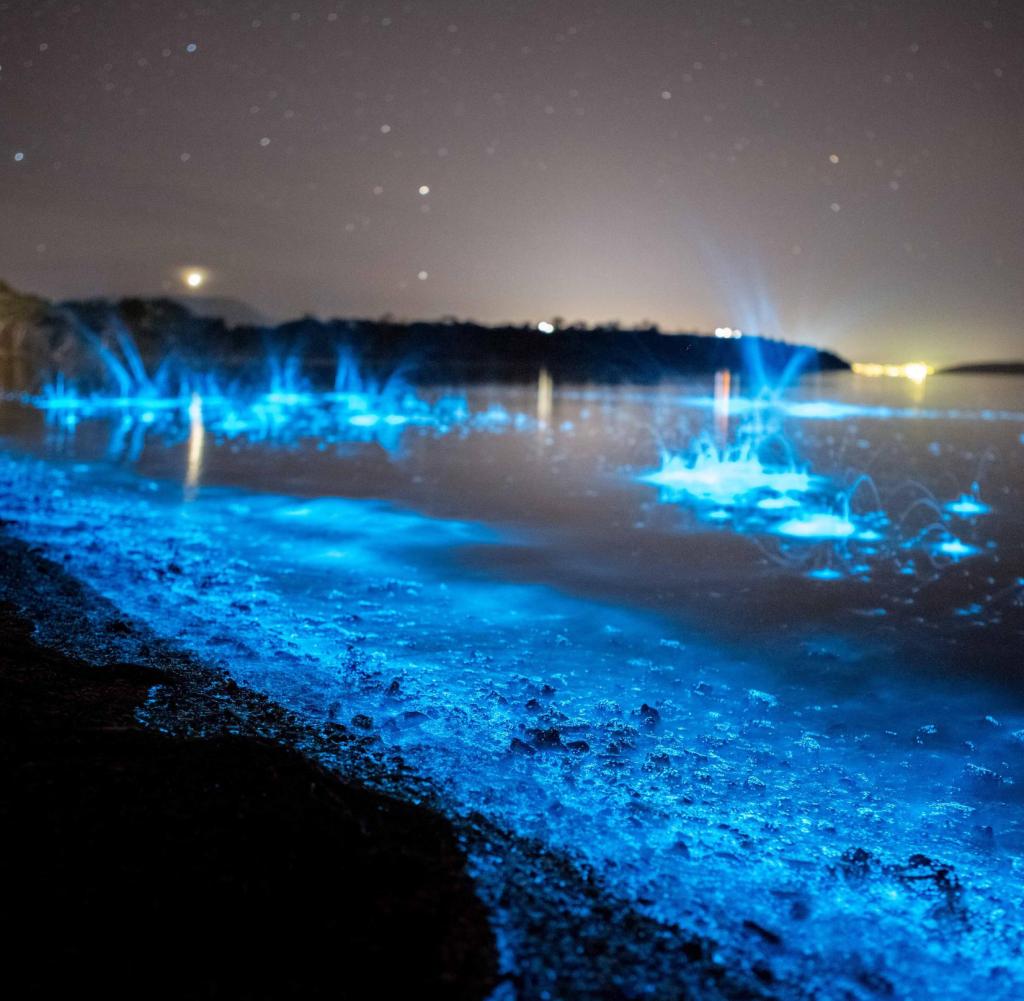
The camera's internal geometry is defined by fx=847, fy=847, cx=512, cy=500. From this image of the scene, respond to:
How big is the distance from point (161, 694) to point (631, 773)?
10.1 ft

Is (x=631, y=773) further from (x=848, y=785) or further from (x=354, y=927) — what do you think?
(x=354, y=927)

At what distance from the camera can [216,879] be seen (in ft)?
11.0

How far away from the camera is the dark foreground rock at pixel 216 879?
2941mm

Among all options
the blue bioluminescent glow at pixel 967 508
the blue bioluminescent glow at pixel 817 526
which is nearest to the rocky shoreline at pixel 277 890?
the blue bioluminescent glow at pixel 817 526

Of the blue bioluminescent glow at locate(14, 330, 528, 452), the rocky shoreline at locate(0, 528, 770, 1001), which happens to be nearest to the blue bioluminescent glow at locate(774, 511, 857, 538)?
the rocky shoreline at locate(0, 528, 770, 1001)

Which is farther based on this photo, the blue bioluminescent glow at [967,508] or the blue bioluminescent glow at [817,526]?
the blue bioluminescent glow at [967,508]

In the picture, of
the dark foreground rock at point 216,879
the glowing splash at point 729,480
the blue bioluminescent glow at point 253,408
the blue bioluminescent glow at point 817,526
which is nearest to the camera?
the dark foreground rock at point 216,879

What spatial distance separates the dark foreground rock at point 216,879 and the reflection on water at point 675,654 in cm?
85

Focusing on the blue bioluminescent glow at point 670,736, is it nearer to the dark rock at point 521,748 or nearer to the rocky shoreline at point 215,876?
the dark rock at point 521,748

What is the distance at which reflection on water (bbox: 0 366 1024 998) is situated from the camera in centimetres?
406

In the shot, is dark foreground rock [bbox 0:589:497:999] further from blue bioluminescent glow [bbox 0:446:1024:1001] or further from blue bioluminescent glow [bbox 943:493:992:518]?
blue bioluminescent glow [bbox 943:493:992:518]

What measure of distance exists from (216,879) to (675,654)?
16.2 ft

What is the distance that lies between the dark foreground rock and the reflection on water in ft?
2.79

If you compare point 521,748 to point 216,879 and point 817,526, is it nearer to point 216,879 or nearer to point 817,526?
point 216,879
